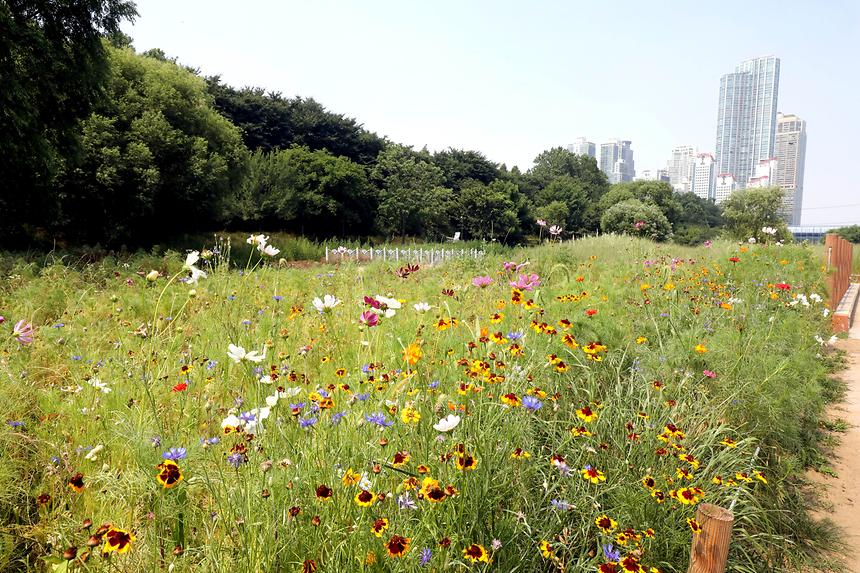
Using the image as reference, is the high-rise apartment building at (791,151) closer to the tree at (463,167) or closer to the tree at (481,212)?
the tree at (463,167)

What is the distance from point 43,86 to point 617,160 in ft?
508

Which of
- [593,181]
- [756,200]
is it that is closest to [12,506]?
[756,200]

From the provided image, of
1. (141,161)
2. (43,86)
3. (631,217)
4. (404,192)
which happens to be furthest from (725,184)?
(43,86)

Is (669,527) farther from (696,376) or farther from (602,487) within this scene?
(696,376)

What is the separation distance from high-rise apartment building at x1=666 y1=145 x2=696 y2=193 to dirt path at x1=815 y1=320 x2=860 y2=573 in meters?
158

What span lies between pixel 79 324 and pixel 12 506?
2263 mm

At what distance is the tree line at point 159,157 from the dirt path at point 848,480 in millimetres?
2634

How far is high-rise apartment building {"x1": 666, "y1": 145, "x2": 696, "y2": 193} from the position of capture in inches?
5669

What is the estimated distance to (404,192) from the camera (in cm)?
2592

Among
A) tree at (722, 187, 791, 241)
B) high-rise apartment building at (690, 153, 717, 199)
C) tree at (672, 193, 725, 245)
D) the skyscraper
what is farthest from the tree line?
the skyscraper

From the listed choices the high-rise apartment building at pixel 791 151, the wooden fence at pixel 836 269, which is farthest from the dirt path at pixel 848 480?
the high-rise apartment building at pixel 791 151

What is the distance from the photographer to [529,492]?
145cm

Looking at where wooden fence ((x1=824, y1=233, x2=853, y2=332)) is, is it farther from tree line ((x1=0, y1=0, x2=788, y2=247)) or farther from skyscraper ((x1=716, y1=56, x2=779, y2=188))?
skyscraper ((x1=716, y1=56, x2=779, y2=188))

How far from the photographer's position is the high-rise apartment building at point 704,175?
138125 mm
